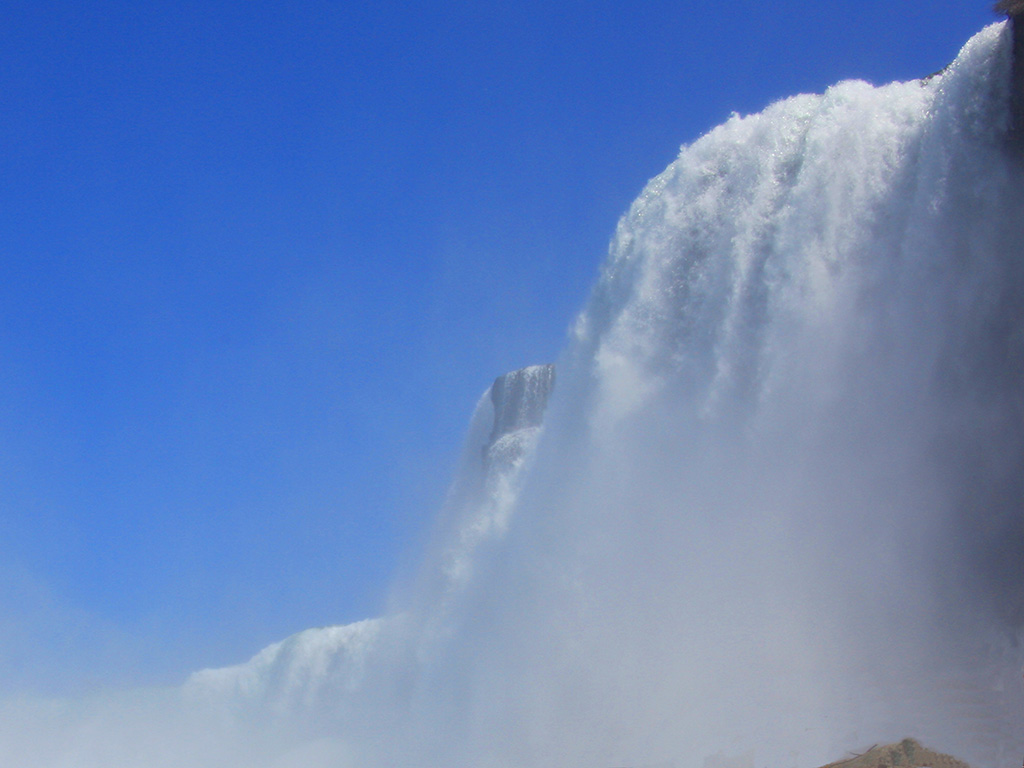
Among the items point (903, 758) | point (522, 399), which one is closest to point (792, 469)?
point (903, 758)

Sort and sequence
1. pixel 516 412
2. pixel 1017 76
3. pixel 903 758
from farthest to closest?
pixel 516 412
pixel 1017 76
pixel 903 758

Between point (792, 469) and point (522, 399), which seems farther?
point (522, 399)

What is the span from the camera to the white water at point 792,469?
1244 cm

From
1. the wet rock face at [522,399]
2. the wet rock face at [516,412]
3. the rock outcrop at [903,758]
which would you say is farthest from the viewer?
the wet rock face at [522,399]

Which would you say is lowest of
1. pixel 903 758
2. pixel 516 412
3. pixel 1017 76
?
pixel 903 758

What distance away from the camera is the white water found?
12435 millimetres

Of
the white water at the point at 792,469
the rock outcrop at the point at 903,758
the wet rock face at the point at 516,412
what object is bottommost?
the rock outcrop at the point at 903,758

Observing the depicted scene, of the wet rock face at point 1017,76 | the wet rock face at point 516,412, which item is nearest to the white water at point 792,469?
the wet rock face at point 1017,76

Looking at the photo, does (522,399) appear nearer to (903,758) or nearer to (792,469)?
(792,469)

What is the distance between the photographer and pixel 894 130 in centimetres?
1395

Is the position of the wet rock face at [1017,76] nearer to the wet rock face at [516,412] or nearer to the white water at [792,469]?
the white water at [792,469]

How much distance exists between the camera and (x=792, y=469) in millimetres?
14031

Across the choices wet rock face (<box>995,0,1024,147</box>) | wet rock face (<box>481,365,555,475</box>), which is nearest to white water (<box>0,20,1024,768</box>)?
wet rock face (<box>995,0,1024,147</box>)

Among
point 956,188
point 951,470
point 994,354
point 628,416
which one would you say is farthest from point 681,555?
point 956,188
